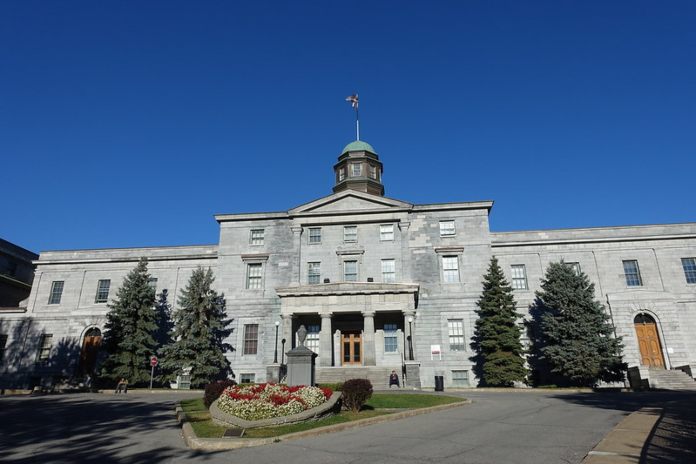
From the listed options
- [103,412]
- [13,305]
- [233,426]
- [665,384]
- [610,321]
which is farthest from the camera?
[13,305]

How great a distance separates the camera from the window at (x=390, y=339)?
3052 cm

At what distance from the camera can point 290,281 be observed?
33219 mm

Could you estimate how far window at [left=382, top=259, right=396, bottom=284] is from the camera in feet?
107

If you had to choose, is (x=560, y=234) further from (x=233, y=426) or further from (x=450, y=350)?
(x=233, y=426)

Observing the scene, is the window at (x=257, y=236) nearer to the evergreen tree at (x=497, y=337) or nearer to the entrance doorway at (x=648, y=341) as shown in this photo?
the evergreen tree at (x=497, y=337)

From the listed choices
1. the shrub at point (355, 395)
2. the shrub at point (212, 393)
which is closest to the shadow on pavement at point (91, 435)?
the shrub at point (212, 393)

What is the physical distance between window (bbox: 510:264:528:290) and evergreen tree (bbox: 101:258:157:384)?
88.5 feet

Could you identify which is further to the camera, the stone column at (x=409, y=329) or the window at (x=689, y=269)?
the window at (x=689, y=269)

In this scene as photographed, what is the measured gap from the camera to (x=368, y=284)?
98.7ft

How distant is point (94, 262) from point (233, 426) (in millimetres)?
31332

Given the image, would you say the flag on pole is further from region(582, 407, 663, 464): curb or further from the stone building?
region(582, 407, 663, 464): curb

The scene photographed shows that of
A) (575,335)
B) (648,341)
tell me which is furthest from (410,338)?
(648,341)

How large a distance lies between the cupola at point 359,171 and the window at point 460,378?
17027 millimetres

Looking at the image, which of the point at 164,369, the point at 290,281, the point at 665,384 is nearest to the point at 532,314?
the point at 665,384
